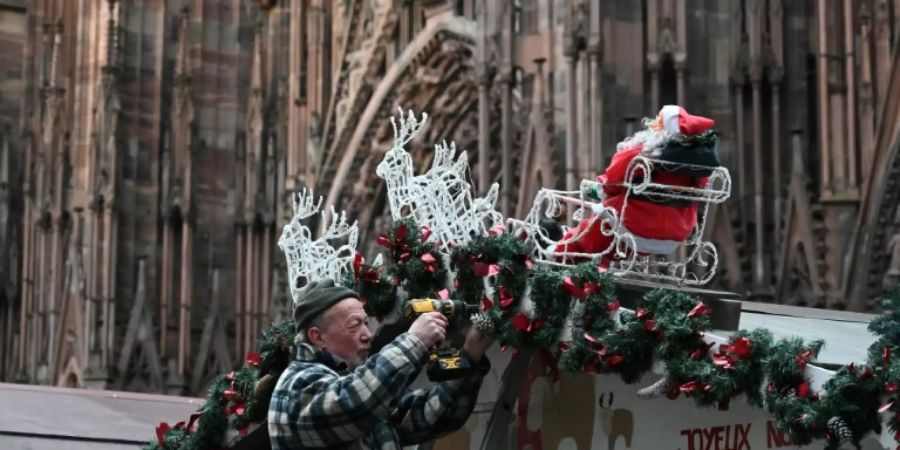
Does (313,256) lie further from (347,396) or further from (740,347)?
(740,347)

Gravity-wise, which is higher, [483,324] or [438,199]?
[438,199]

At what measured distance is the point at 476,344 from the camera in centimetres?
598

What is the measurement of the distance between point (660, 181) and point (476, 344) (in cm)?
153

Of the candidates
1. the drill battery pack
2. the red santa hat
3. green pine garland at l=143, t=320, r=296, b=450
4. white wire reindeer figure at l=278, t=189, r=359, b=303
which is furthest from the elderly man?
the red santa hat

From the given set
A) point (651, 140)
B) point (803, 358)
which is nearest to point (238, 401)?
point (651, 140)

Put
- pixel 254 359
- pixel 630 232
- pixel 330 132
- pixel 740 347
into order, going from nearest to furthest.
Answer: pixel 740 347 < pixel 630 232 < pixel 254 359 < pixel 330 132

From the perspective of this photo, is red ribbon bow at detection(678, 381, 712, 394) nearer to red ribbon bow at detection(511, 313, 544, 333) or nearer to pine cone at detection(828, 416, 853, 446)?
pine cone at detection(828, 416, 853, 446)

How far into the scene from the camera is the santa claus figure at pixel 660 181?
7.08 meters

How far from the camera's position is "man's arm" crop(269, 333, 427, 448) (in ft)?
17.5

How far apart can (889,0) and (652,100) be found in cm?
240

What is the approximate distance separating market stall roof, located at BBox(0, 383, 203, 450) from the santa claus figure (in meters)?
4.68

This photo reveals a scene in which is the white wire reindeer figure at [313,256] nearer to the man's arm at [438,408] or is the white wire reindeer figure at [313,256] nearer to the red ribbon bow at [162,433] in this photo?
the red ribbon bow at [162,433]

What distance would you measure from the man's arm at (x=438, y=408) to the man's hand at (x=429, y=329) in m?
0.38

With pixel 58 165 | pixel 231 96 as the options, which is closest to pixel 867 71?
pixel 231 96
